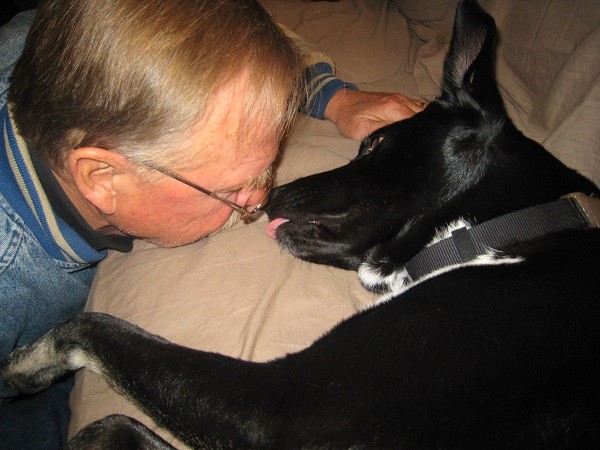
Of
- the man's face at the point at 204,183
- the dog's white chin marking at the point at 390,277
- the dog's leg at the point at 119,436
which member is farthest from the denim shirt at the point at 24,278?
the dog's white chin marking at the point at 390,277

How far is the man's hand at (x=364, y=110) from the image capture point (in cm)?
181

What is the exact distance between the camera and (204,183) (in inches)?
46.4

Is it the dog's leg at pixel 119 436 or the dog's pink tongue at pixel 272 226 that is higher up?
the dog's pink tongue at pixel 272 226

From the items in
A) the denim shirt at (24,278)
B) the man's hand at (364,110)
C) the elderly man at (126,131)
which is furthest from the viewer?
the man's hand at (364,110)

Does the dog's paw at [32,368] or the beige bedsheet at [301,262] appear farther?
the dog's paw at [32,368]

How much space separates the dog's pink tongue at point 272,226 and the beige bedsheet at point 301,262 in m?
0.02

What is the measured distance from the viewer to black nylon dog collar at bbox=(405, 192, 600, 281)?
117 centimetres

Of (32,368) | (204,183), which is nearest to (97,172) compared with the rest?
(204,183)

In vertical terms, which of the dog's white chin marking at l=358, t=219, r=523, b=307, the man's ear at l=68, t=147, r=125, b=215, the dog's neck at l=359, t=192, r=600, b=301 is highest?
the man's ear at l=68, t=147, r=125, b=215

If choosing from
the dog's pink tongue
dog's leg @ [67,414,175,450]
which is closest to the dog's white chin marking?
the dog's pink tongue

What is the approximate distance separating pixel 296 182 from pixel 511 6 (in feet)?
3.88

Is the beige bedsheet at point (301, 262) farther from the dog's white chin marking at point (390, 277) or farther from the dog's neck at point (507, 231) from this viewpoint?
the dog's neck at point (507, 231)

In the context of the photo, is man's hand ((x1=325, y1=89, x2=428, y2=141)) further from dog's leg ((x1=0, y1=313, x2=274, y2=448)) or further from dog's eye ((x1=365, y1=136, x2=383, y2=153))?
dog's leg ((x1=0, y1=313, x2=274, y2=448))

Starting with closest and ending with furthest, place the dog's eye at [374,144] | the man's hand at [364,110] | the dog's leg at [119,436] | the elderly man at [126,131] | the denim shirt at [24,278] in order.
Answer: the elderly man at [126,131] → the dog's leg at [119,436] → the denim shirt at [24,278] → the dog's eye at [374,144] → the man's hand at [364,110]
